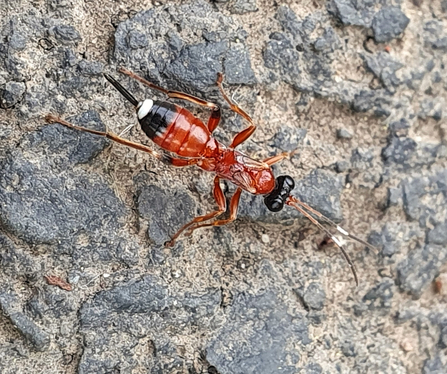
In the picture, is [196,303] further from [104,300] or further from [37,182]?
[37,182]

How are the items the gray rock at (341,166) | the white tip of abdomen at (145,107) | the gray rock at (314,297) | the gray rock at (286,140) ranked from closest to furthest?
the white tip of abdomen at (145,107)
the gray rock at (314,297)
the gray rock at (286,140)
the gray rock at (341,166)

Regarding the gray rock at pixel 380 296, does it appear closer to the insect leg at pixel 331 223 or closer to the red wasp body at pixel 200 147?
the insect leg at pixel 331 223

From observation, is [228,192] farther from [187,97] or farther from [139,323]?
[139,323]

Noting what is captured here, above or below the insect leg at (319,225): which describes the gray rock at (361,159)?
above

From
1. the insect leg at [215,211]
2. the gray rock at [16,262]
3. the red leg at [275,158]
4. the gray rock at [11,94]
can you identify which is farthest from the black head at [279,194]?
the gray rock at [11,94]

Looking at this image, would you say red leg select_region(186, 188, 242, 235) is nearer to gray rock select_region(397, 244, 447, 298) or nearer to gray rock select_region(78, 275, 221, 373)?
gray rock select_region(78, 275, 221, 373)
